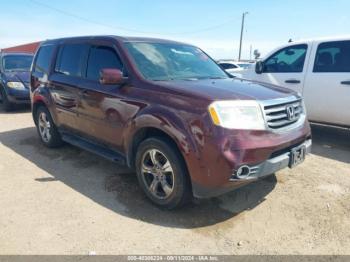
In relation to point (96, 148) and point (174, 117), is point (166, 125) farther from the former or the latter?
point (96, 148)

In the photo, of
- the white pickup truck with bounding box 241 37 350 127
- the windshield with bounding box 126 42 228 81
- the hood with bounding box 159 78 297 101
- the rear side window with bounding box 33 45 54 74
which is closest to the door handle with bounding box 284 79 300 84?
the white pickup truck with bounding box 241 37 350 127

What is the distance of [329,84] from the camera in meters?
5.73

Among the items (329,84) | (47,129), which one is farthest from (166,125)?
(329,84)

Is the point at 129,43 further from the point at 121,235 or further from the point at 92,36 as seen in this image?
the point at 121,235

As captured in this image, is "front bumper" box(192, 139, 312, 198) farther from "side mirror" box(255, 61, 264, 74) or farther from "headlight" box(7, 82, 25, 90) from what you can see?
"headlight" box(7, 82, 25, 90)

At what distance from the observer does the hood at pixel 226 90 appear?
3.20 metres

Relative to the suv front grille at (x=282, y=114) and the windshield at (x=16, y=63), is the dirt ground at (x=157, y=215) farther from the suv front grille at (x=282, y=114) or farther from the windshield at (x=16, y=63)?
the windshield at (x=16, y=63)

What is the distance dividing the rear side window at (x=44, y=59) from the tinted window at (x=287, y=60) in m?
4.27

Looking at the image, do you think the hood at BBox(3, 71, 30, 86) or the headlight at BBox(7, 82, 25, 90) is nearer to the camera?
the headlight at BBox(7, 82, 25, 90)

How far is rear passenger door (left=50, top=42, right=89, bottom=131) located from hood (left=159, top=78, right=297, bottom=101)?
1716 millimetres

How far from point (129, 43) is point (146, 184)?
182 centimetres

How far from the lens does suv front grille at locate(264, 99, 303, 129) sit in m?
3.24

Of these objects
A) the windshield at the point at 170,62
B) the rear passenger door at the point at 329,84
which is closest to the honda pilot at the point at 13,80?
the windshield at the point at 170,62

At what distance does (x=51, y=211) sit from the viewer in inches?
140
